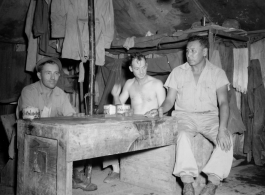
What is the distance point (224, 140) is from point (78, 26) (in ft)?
9.76

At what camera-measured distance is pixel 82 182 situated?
3709 mm

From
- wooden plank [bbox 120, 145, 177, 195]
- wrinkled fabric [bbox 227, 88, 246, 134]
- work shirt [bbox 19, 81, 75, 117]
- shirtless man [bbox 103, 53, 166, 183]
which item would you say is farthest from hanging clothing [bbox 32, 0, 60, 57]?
wrinkled fabric [bbox 227, 88, 246, 134]

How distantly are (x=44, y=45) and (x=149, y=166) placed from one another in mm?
2943

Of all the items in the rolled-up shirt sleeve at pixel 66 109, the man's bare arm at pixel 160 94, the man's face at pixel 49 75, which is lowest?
the rolled-up shirt sleeve at pixel 66 109

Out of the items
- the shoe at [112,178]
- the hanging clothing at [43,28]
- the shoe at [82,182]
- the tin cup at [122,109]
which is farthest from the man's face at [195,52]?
the hanging clothing at [43,28]

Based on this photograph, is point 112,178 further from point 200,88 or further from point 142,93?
point 200,88

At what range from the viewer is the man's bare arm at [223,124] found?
10.4 ft

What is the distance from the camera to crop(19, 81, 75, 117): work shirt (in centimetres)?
350

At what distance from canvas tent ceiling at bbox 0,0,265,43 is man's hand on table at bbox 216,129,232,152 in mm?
3024

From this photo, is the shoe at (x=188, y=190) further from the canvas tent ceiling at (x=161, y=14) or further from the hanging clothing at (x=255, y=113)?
the canvas tent ceiling at (x=161, y=14)

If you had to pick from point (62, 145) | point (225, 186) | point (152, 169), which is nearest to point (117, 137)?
point (62, 145)

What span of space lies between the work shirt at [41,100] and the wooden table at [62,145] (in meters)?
0.89

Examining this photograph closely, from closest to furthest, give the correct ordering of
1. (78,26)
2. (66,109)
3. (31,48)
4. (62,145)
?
(62,145), (66,109), (78,26), (31,48)

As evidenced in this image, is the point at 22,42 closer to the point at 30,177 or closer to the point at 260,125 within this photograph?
the point at 30,177
